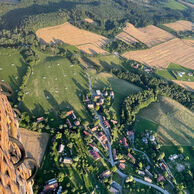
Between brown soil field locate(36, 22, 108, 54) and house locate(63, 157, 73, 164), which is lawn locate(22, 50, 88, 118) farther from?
brown soil field locate(36, 22, 108, 54)

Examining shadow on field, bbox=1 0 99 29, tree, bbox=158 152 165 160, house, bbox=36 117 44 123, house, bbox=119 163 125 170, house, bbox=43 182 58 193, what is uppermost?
shadow on field, bbox=1 0 99 29

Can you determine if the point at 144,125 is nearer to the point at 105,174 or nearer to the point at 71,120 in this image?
the point at 105,174

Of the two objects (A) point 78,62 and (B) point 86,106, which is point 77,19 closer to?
(A) point 78,62

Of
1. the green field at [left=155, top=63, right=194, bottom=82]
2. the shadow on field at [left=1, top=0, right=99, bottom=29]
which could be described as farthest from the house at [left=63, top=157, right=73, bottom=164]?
the shadow on field at [left=1, top=0, right=99, bottom=29]

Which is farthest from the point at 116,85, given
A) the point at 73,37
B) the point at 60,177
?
the point at 60,177

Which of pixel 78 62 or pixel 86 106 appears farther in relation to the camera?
pixel 78 62

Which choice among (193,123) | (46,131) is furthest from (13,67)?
(193,123)

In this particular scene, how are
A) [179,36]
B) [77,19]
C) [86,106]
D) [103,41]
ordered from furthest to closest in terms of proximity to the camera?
[179,36]
[77,19]
[103,41]
[86,106]

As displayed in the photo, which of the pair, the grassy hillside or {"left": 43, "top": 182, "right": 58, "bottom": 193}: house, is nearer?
{"left": 43, "top": 182, "right": 58, "bottom": 193}: house
